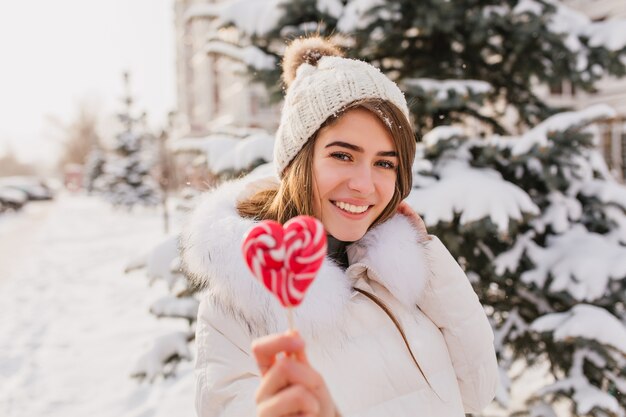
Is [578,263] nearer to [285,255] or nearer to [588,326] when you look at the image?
[588,326]

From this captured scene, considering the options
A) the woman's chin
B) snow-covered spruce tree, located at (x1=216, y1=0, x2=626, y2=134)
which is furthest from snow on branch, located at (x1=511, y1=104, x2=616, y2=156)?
the woman's chin

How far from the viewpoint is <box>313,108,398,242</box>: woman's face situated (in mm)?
1521

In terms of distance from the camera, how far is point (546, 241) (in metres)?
3.26

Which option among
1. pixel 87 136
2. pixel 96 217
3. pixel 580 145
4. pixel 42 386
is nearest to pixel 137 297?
pixel 42 386

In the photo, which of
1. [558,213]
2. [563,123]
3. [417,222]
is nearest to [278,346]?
[417,222]

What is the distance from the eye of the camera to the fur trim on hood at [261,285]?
1403mm

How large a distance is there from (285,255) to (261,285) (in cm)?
45

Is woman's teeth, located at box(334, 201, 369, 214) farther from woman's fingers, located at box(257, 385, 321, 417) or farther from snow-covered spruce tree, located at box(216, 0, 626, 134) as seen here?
snow-covered spruce tree, located at box(216, 0, 626, 134)

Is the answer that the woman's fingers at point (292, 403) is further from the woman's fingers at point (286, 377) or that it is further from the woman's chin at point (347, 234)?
the woman's chin at point (347, 234)

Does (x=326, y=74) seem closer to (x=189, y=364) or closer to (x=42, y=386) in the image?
(x=189, y=364)

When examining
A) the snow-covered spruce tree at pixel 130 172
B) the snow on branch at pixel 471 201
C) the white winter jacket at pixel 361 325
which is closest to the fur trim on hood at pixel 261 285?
the white winter jacket at pixel 361 325

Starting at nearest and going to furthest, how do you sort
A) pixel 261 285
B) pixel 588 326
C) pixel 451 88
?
pixel 261 285
pixel 588 326
pixel 451 88

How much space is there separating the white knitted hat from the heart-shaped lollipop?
2.12 feet

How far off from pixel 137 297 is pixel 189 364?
374cm
